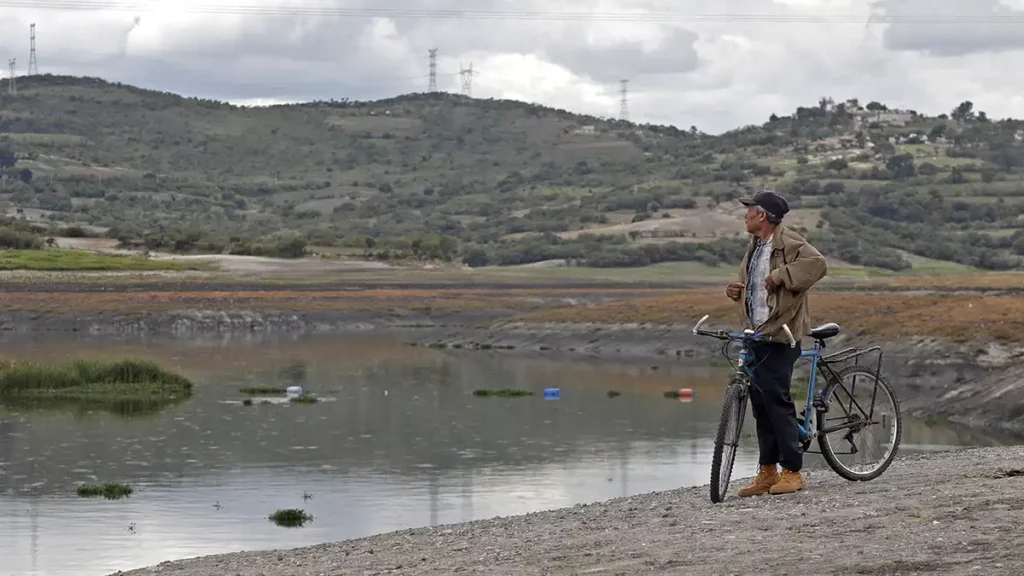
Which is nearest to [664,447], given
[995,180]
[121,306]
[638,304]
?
[638,304]

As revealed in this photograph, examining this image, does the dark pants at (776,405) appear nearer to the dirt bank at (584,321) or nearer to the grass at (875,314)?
the grass at (875,314)

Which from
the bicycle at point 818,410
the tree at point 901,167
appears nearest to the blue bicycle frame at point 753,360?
the bicycle at point 818,410

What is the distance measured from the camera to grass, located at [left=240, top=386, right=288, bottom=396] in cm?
4306

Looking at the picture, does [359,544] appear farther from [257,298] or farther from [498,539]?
[257,298]

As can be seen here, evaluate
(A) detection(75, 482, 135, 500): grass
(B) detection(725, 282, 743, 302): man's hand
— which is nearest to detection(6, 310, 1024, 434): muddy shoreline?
(A) detection(75, 482, 135, 500): grass

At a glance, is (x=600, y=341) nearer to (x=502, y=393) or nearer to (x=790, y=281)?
(x=502, y=393)

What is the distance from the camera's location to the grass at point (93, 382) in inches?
1612

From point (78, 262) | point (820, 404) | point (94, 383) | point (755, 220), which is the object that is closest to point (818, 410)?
point (820, 404)

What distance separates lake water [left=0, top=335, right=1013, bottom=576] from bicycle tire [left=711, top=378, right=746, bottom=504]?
22.9ft

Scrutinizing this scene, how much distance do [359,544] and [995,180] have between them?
18115 centimetres

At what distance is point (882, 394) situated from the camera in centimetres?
1520

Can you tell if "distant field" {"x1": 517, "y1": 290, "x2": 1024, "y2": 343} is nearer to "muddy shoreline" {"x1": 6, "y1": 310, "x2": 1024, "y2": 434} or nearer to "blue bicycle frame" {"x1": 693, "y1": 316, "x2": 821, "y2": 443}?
"muddy shoreline" {"x1": 6, "y1": 310, "x2": 1024, "y2": 434}

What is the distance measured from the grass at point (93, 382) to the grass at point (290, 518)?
19.3 m

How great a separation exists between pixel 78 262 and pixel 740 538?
95878mm
